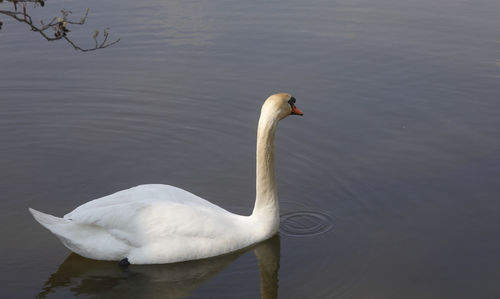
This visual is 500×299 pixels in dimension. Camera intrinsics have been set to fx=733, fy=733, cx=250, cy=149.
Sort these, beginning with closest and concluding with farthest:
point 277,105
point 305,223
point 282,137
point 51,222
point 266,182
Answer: point 51,222
point 277,105
point 266,182
point 305,223
point 282,137

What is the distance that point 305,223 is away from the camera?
29.9 ft

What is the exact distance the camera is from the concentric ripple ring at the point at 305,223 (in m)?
8.88

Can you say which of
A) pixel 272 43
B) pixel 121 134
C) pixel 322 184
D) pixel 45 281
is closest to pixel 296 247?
pixel 322 184

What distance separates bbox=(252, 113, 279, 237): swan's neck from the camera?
343 inches

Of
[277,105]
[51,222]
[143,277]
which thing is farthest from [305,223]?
[51,222]

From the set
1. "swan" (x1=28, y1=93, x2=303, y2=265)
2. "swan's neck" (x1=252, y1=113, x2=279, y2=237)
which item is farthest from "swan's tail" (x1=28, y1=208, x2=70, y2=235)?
"swan's neck" (x1=252, y1=113, x2=279, y2=237)

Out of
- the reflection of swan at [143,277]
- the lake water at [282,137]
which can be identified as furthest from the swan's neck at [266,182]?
the reflection of swan at [143,277]

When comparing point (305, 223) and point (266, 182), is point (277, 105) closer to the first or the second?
point (266, 182)

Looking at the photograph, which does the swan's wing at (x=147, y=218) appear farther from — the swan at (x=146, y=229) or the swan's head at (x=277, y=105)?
the swan's head at (x=277, y=105)

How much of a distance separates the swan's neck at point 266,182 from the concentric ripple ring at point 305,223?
0.93ft

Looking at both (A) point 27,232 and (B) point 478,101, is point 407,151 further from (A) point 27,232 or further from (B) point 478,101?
(A) point 27,232

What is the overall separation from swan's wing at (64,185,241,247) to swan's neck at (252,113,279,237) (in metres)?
0.55

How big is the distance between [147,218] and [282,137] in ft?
12.5

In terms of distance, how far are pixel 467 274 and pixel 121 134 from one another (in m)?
5.86
